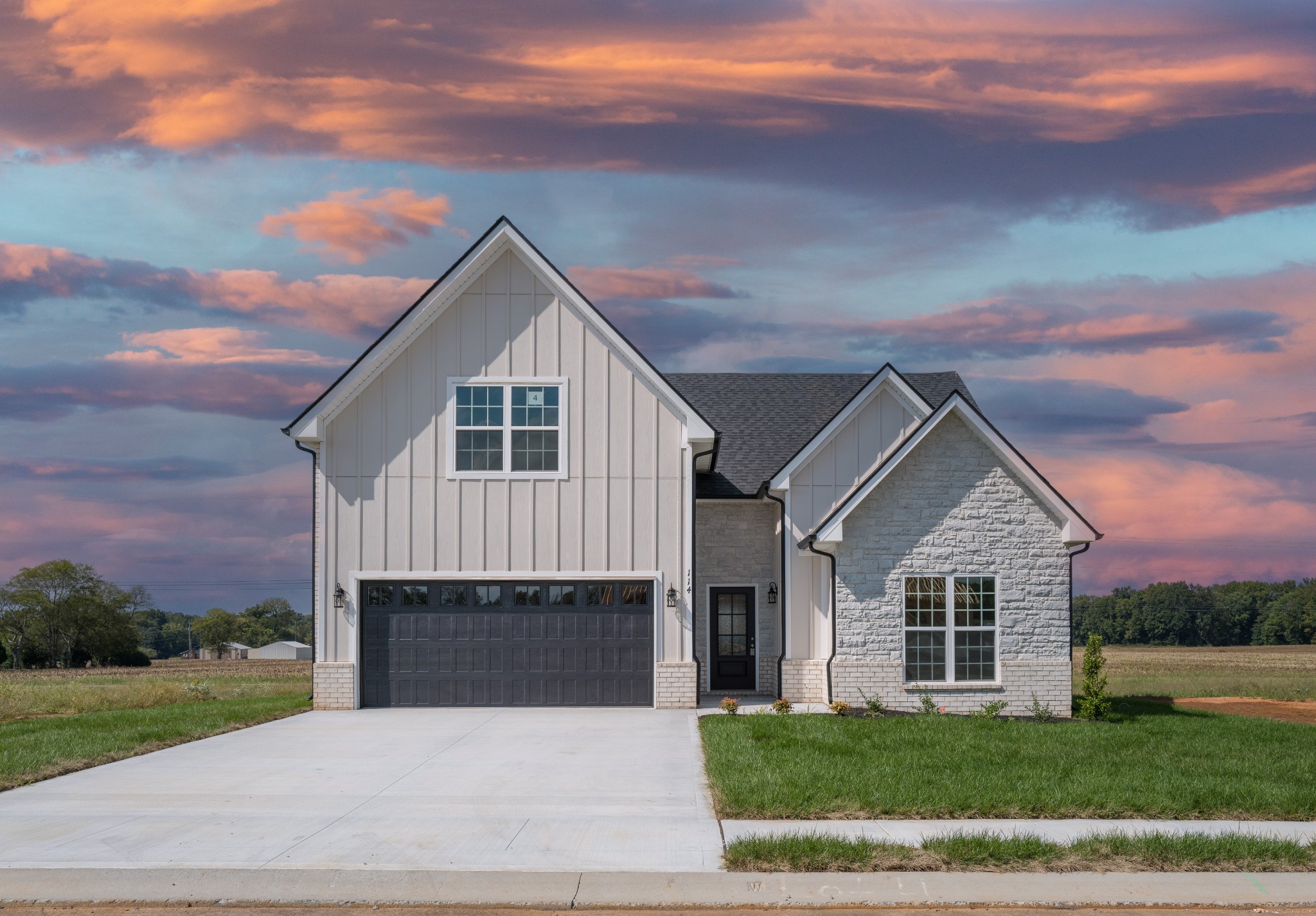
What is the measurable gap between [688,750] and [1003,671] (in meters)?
7.55

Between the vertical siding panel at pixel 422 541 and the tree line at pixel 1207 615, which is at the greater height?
the vertical siding panel at pixel 422 541

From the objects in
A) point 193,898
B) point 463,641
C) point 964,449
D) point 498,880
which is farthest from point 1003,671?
point 193,898

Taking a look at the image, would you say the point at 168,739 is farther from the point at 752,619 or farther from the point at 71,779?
the point at 752,619

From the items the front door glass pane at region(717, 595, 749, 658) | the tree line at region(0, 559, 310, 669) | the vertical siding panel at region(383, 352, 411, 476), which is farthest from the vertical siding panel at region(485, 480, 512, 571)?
the tree line at region(0, 559, 310, 669)

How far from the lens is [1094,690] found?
63.6 feet

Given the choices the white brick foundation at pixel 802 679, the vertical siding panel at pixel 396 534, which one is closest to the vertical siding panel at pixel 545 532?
the vertical siding panel at pixel 396 534

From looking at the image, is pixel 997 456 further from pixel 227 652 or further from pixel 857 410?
pixel 227 652

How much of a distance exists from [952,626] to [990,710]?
1807 mm

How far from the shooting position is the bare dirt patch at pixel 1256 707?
2156cm

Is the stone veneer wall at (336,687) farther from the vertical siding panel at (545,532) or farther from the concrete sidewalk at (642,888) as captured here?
the concrete sidewalk at (642,888)

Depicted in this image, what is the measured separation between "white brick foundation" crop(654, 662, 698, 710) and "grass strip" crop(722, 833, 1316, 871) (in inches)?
446

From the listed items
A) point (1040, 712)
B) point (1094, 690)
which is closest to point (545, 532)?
point (1040, 712)

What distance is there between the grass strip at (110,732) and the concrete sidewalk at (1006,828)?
29.0ft

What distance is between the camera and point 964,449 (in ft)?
65.6
